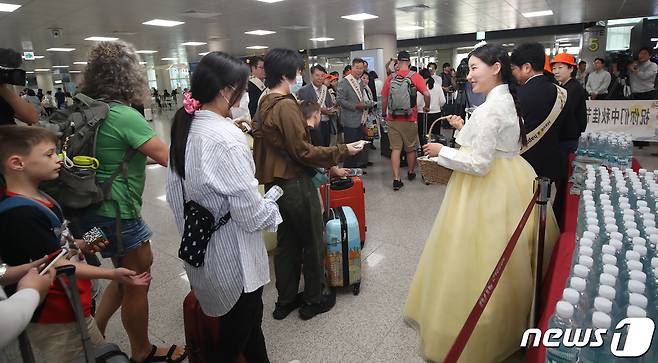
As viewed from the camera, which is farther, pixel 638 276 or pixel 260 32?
pixel 260 32

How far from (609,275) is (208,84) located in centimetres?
133

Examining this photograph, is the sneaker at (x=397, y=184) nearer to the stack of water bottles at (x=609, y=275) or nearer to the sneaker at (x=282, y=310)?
the sneaker at (x=282, y=310)

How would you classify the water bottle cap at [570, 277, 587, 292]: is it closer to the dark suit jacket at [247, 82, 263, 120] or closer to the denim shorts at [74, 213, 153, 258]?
the denim shorts at [74, 213, 153, 258]

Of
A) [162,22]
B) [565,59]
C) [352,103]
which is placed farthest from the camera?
[162,22]

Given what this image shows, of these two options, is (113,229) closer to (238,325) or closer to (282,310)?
(238,325)

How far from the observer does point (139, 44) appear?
12711 millimetres

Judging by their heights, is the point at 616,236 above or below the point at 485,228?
above

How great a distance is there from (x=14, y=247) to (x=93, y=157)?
561 millimetres

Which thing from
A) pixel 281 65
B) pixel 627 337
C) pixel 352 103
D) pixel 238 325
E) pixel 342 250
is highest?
pixel 281 65

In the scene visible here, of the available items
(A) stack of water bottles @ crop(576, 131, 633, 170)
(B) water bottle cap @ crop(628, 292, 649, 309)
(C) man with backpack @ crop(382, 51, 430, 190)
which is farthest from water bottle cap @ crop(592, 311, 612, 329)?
(C) man with backpack @ crop(382, 51, 430, 190)

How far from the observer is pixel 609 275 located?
101 centimetres

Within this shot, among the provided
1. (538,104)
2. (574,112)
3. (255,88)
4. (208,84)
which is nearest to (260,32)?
(255,88)

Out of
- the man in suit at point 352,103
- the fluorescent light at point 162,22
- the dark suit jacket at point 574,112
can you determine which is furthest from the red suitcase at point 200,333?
the fluorescent light at point 162,22

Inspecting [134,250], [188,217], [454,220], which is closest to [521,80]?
[454,220]
